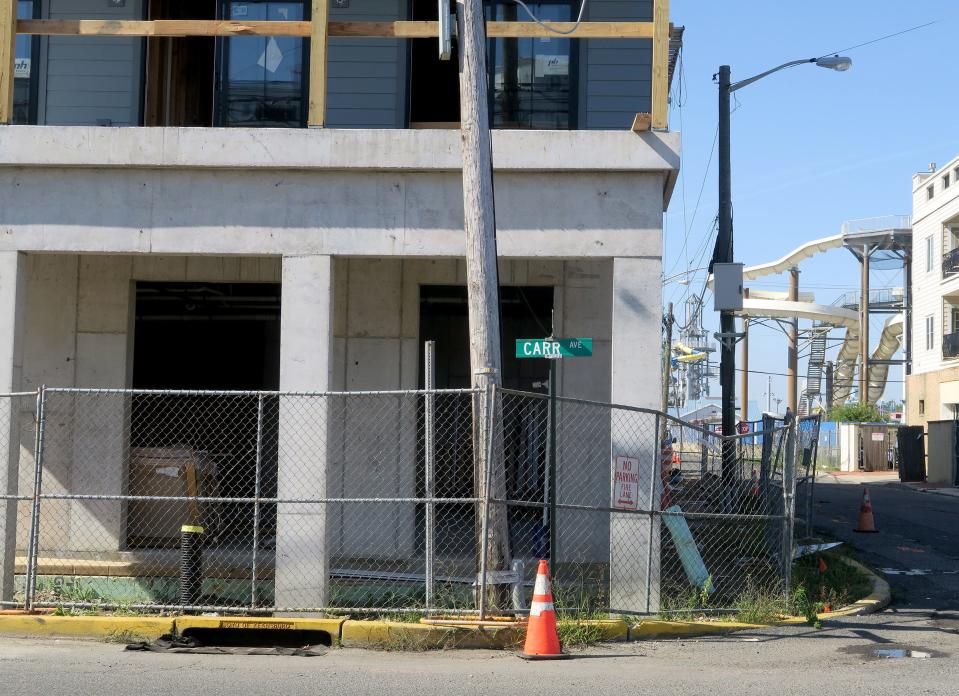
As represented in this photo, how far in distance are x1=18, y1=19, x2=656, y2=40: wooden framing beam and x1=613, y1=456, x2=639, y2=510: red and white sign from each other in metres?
4.37

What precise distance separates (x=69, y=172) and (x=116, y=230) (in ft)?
2.56

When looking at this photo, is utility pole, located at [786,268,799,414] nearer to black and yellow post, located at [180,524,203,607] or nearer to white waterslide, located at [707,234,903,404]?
white waterslide, located at [707,234,903,404]

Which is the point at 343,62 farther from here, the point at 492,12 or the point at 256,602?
the point at 256,602

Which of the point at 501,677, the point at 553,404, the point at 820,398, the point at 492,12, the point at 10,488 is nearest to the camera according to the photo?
the point at 501,677

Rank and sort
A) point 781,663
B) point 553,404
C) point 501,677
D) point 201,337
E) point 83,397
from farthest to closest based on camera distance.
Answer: point 201,337, point 83,397, point 553,404, point 781,663, point 501,677

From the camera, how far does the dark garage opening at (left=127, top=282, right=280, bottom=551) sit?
43.9 ft

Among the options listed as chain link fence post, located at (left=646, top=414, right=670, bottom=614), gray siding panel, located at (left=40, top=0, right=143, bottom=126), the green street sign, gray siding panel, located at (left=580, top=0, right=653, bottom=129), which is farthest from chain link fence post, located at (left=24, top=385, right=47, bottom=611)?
gray siding panel, located at (left=580, top=0, right=653, bottom=129)

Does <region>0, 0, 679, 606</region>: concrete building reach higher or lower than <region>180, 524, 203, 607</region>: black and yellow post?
higher

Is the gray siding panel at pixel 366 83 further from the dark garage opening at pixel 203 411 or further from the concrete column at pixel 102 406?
the concrete column at pixel 102 406

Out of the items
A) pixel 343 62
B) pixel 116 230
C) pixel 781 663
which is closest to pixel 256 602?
pixel 116 230

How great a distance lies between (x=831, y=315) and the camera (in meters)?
62.6

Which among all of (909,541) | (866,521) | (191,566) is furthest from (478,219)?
(866,521)

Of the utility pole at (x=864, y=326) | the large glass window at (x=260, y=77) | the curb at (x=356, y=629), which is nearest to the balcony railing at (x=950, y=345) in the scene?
the utility pole at (x=864, y=326)

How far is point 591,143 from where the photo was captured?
1109 cm
